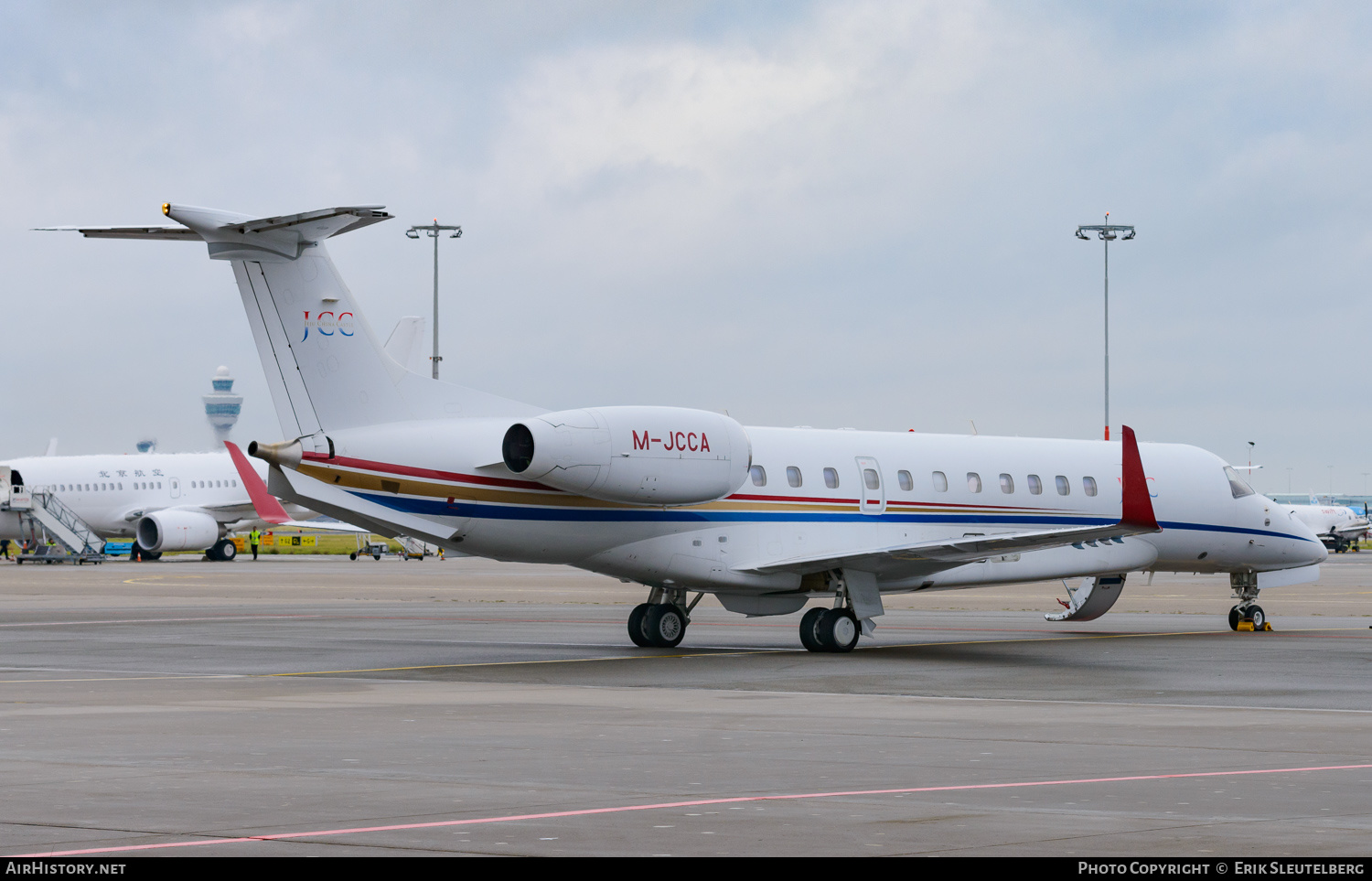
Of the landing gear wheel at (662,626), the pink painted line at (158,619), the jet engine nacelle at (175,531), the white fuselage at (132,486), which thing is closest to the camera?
the landing gear wheel at (662,626)

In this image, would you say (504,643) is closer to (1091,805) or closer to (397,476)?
(397,476)

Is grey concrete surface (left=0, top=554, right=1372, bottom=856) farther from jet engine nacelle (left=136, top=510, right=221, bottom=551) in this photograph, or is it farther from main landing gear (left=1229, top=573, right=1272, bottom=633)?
jet engine nacelle (left=136, top=510, right=221, bottom=551)

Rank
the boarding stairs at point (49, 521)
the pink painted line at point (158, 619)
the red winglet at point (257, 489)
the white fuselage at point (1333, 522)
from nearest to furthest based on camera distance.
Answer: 1. the pink painted line at point (158, 619)
2. the red winglet at point (257, 489)
3. the boarding stairs at point (49, 521)
4. the white fuselage at point (1333, 522)

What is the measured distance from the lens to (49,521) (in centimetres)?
7188

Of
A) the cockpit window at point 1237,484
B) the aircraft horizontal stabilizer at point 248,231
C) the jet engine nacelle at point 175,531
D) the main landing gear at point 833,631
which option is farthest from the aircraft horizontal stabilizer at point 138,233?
the jet engine nacelle at point 175,531

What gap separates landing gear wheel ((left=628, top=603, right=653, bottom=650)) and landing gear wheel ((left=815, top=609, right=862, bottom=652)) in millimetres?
2869

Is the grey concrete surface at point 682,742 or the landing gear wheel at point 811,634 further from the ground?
the landing gear wheel at point 811,634

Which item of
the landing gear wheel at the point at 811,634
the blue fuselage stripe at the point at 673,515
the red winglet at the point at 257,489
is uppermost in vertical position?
the red winglet at the point at 257,489

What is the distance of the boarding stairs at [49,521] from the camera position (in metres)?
71.1

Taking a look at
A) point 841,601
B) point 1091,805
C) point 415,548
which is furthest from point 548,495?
point 415,548

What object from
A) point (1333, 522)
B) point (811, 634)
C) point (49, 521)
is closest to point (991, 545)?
point (811, 634)

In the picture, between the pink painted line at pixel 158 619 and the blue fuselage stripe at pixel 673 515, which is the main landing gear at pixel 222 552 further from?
the blue fuselage stripe at pixel 673 515

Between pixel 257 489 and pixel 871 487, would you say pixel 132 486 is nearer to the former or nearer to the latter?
pixel 257 489
